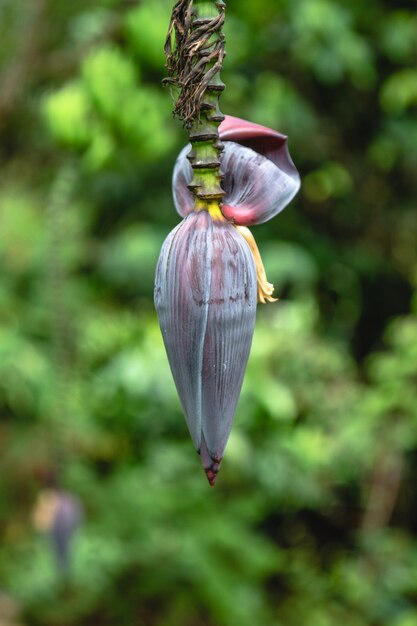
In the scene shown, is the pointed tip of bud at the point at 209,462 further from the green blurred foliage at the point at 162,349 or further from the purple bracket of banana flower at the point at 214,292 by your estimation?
the green blurred foliage at the point at 162,349

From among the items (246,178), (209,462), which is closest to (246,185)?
(246,178)

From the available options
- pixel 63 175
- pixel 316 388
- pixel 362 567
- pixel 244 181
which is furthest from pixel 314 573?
pixel 244 181

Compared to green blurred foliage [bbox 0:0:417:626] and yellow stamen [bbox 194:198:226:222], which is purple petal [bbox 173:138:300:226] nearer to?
yellow stamen [bbox 194:198:226:222]

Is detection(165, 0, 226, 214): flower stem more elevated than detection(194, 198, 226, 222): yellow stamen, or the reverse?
detection(165, 0, 226, 214): flower stem

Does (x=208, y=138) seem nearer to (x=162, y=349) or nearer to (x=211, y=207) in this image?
(x=211, y=207)

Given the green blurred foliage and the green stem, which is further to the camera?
the green blurred foliage

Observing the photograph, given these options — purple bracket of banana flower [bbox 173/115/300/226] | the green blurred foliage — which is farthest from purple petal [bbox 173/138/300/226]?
the green blurred foliage
